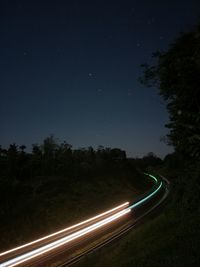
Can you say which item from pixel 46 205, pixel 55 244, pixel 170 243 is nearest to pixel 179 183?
pixel 170 243


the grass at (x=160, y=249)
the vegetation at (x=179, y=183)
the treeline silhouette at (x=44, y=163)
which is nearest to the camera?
the grass at (x=160, y=249)

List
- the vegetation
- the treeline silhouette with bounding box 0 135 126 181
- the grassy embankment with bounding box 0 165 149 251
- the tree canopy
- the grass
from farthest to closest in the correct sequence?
1. the treeline silhouette with bounding box 0 135 126 181
2. the grassy embankment with bounding box 0 165 149 251
3. the tree canopy
4. the vegetation
5. the grass

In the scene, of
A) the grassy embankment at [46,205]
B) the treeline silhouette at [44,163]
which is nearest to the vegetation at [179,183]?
the grassy embankment at [46,205]

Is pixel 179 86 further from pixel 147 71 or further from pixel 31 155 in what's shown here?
pixel 31 155

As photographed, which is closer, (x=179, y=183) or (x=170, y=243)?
(x=170, y=243)

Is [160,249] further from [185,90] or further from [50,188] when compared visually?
[50,188]

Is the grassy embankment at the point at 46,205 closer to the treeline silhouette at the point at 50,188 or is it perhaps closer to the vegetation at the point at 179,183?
the treeline silhouette at the point at 50,188

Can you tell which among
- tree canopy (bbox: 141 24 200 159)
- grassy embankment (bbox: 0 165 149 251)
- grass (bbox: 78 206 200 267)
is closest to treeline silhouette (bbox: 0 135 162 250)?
grassy embankment (bbox: 0 165 149 251)

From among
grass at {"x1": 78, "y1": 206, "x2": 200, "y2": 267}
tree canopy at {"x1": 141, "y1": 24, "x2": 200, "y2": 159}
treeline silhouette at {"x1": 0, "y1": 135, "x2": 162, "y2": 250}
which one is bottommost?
treeline silhouette at {"x1": 0, "y1": 135, "x2": 162, "y2": 250}

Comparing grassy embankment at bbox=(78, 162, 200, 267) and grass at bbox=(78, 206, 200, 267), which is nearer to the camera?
grass at bbox=(78, 206, 200, 267)

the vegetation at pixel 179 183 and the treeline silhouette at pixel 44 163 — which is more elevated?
the vegetation at pixel 179 183

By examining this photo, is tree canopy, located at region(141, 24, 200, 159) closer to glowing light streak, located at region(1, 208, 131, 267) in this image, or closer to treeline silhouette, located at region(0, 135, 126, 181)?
glowing light streak, located at region(1, 208, 131, 267)

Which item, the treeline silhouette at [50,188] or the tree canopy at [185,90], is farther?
the treeline silhouette at [50,188]

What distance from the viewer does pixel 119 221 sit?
2350cm
